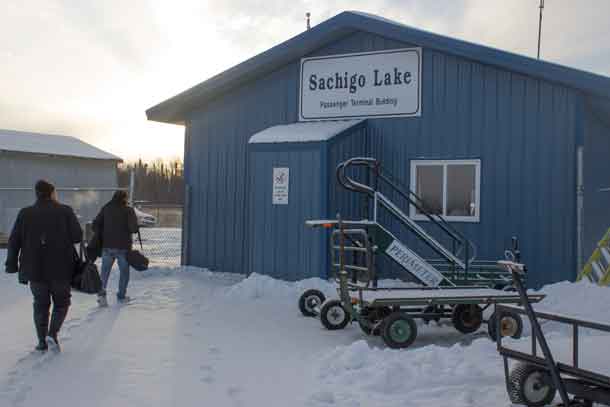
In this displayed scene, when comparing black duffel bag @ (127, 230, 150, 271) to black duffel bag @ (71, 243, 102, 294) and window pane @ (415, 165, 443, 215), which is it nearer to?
black duffel bag @ (71, 243, 102, 294)

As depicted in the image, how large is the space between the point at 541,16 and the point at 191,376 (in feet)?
74.9

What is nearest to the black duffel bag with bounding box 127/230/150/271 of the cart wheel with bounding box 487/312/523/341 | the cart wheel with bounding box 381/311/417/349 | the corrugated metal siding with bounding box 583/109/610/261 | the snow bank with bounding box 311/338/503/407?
the cart wheel with bounding box 381/311/417/349

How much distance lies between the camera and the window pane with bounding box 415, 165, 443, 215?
45.7ft

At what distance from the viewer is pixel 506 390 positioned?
20.2 ft

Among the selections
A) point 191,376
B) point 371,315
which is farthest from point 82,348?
point 371,315

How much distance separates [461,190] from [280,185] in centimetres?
350

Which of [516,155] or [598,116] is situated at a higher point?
[598,116]

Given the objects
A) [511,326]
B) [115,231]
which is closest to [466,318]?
[511,326]

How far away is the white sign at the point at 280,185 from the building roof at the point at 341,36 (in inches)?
115

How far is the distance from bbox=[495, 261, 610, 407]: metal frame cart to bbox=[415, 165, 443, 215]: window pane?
7.87 meters

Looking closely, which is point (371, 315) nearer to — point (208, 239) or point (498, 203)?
point (498, 203)

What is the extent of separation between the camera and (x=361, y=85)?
14.8 meters

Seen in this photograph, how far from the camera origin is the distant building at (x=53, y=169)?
29.2 m

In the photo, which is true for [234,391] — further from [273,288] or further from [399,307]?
[273,288]
